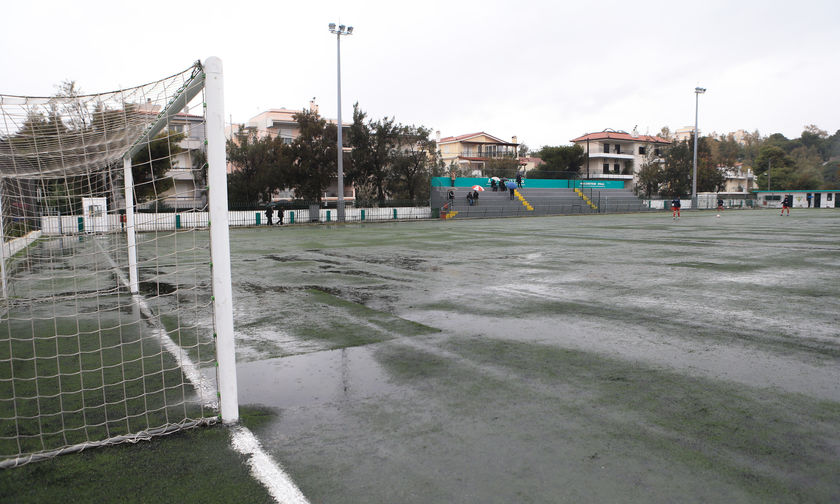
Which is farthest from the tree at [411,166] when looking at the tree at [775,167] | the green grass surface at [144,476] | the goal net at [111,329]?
the tree at [775,167]

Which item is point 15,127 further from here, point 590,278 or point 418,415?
point 590,278

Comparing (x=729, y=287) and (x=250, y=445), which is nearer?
(x=250, y=445)

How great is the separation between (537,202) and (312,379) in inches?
1887

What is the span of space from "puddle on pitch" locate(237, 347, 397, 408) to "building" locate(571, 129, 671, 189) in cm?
7978

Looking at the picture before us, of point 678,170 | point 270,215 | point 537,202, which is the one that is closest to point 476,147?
point 678,170

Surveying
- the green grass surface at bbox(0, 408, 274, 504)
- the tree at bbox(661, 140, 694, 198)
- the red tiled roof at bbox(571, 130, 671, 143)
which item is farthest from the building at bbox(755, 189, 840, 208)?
the green grass surface at bbox(0, 408, 274, 504)

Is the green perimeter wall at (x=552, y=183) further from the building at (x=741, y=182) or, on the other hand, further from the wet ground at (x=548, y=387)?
the building at (x=741, y=182)

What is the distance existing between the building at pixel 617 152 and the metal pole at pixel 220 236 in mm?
81094

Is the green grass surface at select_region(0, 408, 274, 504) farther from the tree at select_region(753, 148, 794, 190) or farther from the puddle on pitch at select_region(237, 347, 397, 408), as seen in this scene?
Answer: the tree at select_region(753, 148, 794, 190)

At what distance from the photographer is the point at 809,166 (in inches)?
3720

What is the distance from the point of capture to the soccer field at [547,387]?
3.30 metres

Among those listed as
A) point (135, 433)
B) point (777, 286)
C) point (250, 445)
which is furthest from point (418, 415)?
point (777, 286)

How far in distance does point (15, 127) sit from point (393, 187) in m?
41.6

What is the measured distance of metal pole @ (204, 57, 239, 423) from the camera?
4.21 meters
